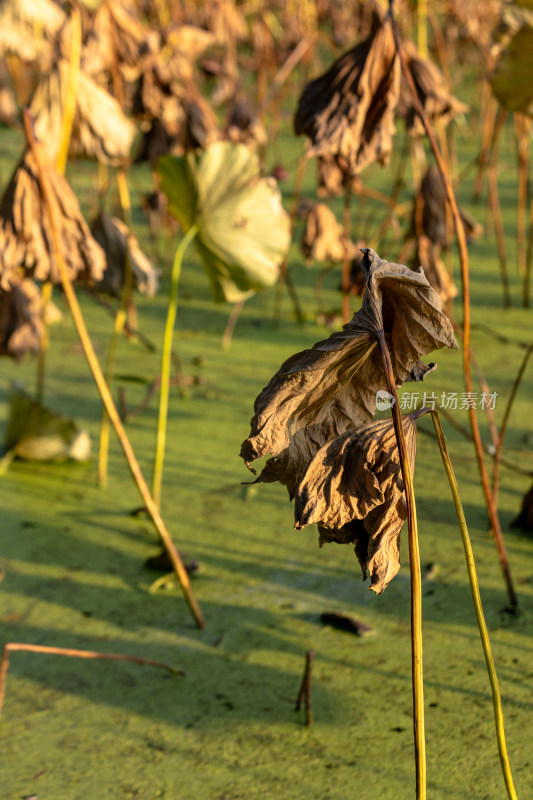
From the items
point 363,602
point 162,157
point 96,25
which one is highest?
point 96,25

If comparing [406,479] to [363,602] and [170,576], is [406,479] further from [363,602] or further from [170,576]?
[170,576]

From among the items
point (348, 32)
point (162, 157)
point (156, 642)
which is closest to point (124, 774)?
point (156, 642)

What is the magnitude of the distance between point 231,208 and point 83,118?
335 mm

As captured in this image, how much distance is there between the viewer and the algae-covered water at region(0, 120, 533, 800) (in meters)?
1.14

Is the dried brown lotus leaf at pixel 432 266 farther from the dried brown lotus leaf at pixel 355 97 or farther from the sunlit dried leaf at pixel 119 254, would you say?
the dried brown lotus leaf at pixel 355 97

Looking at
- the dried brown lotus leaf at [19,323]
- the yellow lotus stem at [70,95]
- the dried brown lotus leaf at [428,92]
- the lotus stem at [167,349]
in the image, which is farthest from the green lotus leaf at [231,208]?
the dried brown lotus leaf at [19,323]

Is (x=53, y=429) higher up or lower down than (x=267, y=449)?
lower down

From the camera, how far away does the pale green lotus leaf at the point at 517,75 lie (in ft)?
5.16

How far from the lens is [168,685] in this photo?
52.5 inches

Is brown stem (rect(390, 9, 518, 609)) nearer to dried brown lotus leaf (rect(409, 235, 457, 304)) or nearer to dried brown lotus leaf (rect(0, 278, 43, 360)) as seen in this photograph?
dried brown lotus leaf (rect(409, 235, 457, 304))

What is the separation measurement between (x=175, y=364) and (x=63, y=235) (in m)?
1.11

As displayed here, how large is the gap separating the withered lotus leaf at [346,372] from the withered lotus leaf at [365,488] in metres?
0.04

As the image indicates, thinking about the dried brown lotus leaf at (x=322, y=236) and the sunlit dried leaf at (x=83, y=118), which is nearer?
the sunlit dried leaf at (x=83, y=118)

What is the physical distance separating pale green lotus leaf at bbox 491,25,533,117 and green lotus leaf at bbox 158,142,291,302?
0.45m
